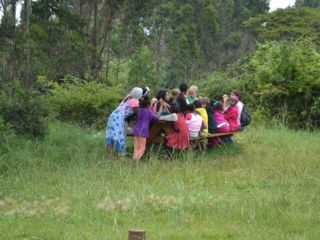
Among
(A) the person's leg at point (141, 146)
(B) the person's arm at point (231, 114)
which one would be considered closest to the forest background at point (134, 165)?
(A) the person's leg at point (141, 146)

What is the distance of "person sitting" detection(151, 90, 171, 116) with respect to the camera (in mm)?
11250

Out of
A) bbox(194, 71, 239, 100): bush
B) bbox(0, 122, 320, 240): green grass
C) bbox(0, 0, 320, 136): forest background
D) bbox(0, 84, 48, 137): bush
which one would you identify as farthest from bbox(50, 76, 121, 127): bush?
bbox(194, 71, 239, 100): bush

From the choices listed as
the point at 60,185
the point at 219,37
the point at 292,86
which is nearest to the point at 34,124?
the point at 60,185

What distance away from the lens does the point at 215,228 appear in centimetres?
596

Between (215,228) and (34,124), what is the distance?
21.0 ft

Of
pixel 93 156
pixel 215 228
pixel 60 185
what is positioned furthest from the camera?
pixel 93 156

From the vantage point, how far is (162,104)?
11.4 m

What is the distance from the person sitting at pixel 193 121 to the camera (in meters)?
10.9

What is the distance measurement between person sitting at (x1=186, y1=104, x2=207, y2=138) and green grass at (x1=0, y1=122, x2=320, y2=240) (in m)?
0.48

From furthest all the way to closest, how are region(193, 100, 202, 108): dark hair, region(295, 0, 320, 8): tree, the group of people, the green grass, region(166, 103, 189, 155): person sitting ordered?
region(295, 0, 320, 8): tree → region(193, 100, 202, 108): dark hair → region(166, 103, 189, 155): person sitting → the group of people → the green grass

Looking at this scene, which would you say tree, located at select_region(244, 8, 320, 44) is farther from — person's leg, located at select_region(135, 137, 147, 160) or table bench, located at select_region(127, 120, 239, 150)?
person's leg, located at select_region(135, 137, 147, 160)

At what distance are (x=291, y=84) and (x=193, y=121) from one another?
6886 millimetres

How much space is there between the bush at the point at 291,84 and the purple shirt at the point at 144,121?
742cm

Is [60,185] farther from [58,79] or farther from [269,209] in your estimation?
[58,79]
